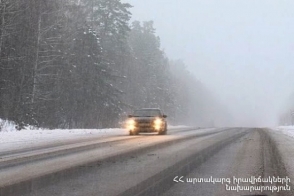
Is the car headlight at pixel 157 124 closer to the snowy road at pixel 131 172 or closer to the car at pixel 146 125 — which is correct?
the car at pixel 146 125

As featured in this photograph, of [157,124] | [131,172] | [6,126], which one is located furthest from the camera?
[157,124]

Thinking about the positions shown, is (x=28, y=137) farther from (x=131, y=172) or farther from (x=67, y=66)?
(x=67, y=66)

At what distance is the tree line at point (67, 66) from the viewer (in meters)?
31.0

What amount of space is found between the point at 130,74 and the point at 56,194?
209ft

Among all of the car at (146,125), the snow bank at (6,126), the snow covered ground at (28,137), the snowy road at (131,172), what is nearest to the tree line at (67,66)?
the snow bank at (6,126)

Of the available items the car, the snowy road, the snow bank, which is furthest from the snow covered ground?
the snowy road

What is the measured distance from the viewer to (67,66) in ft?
135

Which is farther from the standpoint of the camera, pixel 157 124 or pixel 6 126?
pixel 157 124

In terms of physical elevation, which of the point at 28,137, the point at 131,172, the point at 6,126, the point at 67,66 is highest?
the point at 67,66

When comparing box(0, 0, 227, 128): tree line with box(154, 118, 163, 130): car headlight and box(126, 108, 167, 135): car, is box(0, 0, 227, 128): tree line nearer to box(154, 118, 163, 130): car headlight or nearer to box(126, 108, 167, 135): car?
box(126, 108, 167, 135): car

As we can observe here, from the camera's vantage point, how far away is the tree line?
30984 mm

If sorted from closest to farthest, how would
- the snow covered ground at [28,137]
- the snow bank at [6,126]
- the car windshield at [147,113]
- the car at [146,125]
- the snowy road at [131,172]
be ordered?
1. the snowy road at [131,172]
2. the snow covered ground at [28,137]
3. the snow bank at [6,126]
4. the car at [146,125]
5. the car windshield at [147,113]

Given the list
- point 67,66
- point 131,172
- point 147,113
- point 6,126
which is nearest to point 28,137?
point 6,126

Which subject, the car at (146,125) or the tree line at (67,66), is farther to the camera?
the tree line at (67,66)
